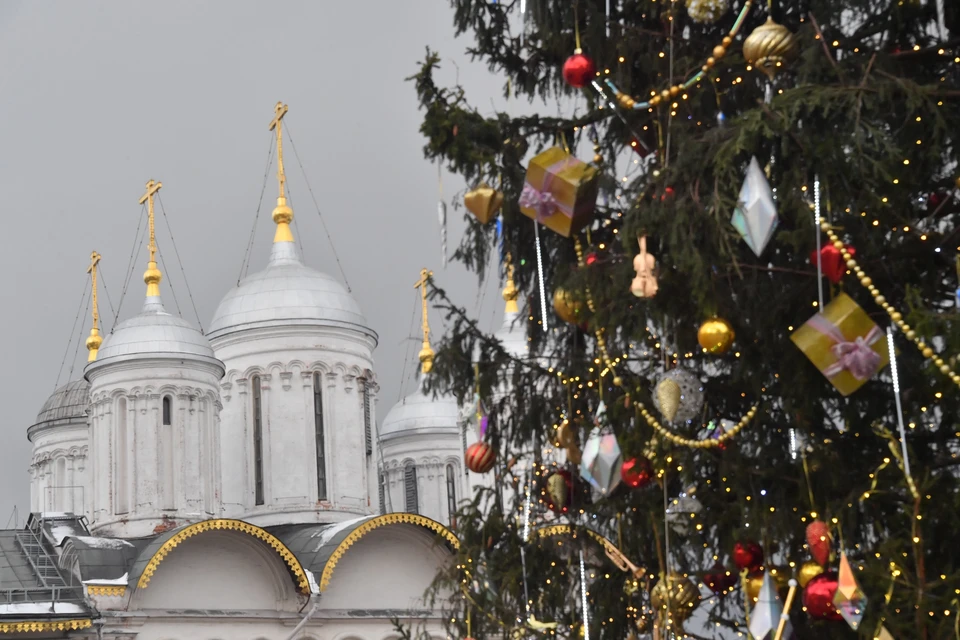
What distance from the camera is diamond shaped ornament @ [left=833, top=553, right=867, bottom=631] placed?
6.94 meters

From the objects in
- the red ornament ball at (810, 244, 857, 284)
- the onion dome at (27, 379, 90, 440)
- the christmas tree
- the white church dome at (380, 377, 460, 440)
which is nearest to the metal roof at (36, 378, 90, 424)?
the onion dome at (27, 379, 90, 440)

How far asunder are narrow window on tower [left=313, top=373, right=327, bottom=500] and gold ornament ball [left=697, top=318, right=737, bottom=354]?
712 inches

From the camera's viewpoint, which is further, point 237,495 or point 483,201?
point 237,495

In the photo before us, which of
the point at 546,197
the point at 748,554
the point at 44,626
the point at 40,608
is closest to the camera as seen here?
the point at 748,554

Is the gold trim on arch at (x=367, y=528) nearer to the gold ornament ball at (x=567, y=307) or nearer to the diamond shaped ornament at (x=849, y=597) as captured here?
the gold ornament ball at (x=567, y=307)

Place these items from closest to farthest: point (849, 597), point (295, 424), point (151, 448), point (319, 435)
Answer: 1. point (849, 597)
2. point (151, 448)
3. point (295, 424)
4. point (319, 435)

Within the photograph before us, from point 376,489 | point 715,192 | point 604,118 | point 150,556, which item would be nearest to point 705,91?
point 604,118

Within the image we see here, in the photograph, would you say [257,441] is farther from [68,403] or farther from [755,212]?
[755,212]

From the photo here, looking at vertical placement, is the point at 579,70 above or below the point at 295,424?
below

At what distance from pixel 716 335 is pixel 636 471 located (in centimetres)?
97

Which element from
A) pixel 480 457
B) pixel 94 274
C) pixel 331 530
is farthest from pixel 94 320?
pixel 480 457

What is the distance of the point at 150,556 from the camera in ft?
69.3

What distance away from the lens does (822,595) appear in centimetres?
709

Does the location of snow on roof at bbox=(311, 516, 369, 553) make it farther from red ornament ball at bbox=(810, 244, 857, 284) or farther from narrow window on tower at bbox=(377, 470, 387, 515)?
red ornament ball at bbox=(810, 244, 857, 284)
